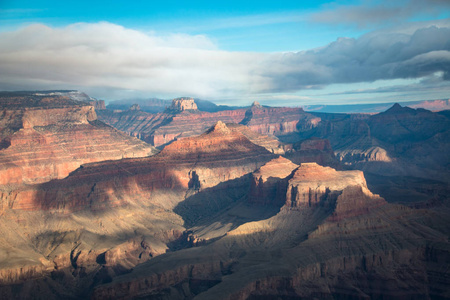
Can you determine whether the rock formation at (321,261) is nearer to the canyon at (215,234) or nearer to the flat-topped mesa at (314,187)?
the canyon at (215,234)

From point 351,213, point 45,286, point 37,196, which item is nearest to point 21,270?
point 45,286

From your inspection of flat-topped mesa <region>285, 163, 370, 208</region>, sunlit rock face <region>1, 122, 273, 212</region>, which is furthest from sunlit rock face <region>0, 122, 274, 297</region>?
flat-topped mesa <region>285, 163, 370, 208</region>

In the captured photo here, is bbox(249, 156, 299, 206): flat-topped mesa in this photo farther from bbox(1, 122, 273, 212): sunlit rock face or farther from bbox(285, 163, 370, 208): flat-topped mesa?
bbox(1, 122, 273, 212): sunlit rock face

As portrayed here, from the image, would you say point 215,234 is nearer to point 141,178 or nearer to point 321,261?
point 321,261

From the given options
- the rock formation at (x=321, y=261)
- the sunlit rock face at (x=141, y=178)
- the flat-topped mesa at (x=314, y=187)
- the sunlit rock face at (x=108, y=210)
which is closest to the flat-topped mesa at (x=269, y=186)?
the flat-topped mesa at (x=314, y=187)

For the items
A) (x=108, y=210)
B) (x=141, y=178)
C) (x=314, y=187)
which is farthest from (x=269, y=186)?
(x=141, y=178)
